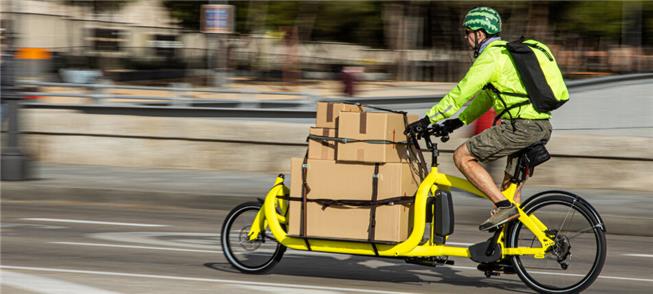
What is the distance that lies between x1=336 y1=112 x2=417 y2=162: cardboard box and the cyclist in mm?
144

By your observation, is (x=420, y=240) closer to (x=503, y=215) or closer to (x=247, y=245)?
(x=503, y=215)

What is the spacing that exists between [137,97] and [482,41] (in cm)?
1482

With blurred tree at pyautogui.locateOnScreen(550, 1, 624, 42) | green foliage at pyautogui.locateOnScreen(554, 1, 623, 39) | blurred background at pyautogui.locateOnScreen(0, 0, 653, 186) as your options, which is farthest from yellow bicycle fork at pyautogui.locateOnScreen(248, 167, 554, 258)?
green foliage at pyautogui.locateOnScreen(554, 1, 623, 39)

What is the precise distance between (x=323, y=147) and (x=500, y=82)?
126 cm

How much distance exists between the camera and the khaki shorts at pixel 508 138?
6.76m

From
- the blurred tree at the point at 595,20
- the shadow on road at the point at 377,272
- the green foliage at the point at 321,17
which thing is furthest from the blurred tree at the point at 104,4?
the shadow on road at the point at 377,272

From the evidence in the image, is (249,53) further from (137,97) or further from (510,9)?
(137,97)

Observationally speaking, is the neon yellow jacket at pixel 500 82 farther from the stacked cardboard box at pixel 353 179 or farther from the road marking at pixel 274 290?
the road marking at pixel 274 290

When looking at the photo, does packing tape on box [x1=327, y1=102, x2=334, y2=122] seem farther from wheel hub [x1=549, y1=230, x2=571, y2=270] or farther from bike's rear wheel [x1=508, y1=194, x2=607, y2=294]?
wheel hub [x1=549, y1=230, x2=571, y2=270]

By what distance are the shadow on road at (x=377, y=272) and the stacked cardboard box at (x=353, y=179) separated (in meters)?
0.61

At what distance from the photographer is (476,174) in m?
6.88

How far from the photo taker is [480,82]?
666 cm

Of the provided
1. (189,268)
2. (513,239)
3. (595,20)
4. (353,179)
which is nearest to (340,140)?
(353,179)

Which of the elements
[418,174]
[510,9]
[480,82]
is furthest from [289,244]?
[510,9]
